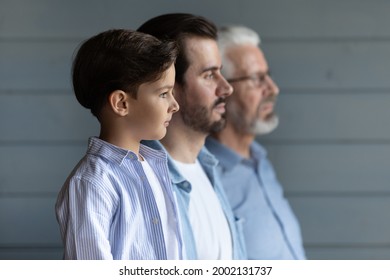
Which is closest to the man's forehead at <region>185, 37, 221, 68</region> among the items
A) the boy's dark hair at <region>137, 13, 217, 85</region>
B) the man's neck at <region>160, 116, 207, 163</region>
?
the boy's dark hair at <region>137, 13, 217, 85</region>

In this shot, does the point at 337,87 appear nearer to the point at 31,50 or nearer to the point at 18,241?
the point at 31,50

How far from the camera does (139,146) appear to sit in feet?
4.92

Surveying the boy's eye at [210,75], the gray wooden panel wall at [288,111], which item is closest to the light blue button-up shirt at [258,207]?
the gray wooden panel wall at [288,111]

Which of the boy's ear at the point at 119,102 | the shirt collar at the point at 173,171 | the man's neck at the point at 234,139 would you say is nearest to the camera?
the boy's ear at the point at 119,102

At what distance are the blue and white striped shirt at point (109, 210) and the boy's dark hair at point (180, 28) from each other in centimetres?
47

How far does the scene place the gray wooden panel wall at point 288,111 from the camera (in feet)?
8.22

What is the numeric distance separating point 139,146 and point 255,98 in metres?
1.03

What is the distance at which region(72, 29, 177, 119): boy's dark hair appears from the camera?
137cm

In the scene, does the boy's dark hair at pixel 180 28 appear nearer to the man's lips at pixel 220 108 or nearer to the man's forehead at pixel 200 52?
the man's forehead at pixel 200 52

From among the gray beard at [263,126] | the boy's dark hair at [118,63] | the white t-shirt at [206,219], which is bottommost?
the white t-shirt at [206,219]

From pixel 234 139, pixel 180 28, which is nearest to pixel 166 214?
pixel 180 28

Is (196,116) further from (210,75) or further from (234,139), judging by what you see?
(234,139)

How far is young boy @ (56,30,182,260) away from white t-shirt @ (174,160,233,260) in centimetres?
30

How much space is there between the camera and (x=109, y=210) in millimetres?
1306
